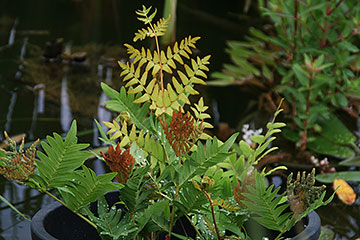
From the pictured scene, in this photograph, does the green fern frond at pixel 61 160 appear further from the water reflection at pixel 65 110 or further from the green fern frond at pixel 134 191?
the water reflection at pixel 65 110

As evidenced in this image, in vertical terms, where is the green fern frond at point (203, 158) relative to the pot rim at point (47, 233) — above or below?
above

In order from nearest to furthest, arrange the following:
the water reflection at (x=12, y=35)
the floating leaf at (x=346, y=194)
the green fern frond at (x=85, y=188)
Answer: the green fern frond at (x=85, y=188)
the floating leaf at (x=346, y=194)
the water reflection at (x=12, y=35)

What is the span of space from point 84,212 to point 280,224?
10.0 inches

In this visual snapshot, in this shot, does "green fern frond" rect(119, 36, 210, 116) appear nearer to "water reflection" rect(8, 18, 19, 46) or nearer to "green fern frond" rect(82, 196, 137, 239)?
"green fern frond" rect(82, 196, 137, 239)

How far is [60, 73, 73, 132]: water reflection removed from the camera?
5.05 ft

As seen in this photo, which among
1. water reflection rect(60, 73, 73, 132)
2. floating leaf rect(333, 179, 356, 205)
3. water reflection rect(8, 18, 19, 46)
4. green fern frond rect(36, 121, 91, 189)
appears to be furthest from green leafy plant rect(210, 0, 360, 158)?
water reflection rect(8, 18, 19, 46)

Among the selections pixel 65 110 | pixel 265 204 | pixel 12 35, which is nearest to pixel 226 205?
pixel 265 204

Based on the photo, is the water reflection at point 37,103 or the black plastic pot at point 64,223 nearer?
the black plastic pot at point 64,223

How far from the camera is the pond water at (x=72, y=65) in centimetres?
142

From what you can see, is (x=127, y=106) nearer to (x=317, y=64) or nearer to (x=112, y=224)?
(x=112, y=224)

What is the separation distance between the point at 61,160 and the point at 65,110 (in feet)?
3.61

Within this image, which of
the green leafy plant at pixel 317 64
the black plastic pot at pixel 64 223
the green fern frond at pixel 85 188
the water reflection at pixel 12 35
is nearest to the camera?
the green fern frond at pixel 85 188

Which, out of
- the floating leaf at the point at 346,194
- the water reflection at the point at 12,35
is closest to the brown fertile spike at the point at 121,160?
the floating leaf at the point at 346,194

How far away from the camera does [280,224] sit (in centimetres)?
65
